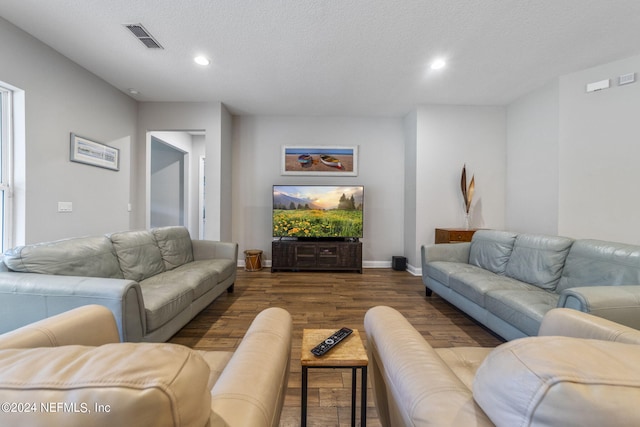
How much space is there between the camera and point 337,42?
2574 millimetres

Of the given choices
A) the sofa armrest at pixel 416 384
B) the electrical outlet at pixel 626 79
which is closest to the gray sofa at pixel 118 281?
the sofa armrest at pixel 416 384

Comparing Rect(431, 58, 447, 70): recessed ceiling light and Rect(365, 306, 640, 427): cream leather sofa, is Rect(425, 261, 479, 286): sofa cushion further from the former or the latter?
Rect(431, 58, 447, 70): recessed ceiling light

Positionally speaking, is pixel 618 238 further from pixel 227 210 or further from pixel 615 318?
pixel 227 210

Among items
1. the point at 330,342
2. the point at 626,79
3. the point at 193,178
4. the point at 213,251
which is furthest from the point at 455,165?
the point at 193,178

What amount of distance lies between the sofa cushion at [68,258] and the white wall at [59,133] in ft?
3.77

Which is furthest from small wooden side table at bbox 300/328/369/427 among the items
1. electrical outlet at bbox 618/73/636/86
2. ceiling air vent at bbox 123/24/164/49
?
electrical outlet at bbox 618/73/636/86

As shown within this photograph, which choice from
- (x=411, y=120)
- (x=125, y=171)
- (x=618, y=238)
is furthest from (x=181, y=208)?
(x=618, y=238)

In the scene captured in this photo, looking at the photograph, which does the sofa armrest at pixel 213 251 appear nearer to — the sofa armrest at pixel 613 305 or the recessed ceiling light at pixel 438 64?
the sofa armrest at pixel 613 305

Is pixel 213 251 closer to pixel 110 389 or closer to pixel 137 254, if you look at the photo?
pixel 137 254

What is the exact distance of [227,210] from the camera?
14.4 feet

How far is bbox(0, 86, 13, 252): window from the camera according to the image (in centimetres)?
245

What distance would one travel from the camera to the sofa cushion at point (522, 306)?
5.60ft

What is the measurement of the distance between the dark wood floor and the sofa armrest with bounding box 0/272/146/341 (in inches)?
28.5

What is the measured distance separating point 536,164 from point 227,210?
4.71 meters
